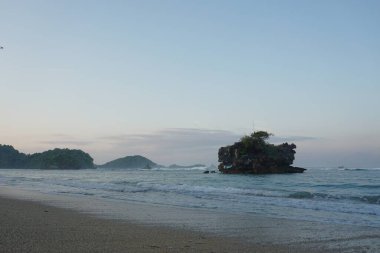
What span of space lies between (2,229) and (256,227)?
6.16m

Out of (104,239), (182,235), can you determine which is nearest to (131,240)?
(104,239)

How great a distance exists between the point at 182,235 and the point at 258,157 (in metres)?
88.4

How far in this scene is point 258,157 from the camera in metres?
96.0

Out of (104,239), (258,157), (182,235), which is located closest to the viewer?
(104,239)

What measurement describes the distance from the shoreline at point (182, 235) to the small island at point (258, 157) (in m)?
82.6

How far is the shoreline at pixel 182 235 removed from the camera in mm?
7418

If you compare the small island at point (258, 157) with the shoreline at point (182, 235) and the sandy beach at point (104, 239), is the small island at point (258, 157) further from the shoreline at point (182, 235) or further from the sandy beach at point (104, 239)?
the sandy beach at point (104, 239)

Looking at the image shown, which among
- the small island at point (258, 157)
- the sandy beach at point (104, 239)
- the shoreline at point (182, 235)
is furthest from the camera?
the small island at point (258, 157)

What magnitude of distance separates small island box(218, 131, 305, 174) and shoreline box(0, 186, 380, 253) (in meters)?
82.6

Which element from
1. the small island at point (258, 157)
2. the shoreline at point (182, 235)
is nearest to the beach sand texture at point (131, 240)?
the shoreline at point (182, 235)

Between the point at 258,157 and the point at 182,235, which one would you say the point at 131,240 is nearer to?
the point at 182,235

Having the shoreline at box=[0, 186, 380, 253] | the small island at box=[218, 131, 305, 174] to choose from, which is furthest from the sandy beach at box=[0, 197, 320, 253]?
the small island at box=[218, 131, 305, 174]

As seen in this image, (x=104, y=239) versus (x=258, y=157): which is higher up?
(x=258, y=157)

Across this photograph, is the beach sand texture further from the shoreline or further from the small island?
the small island
